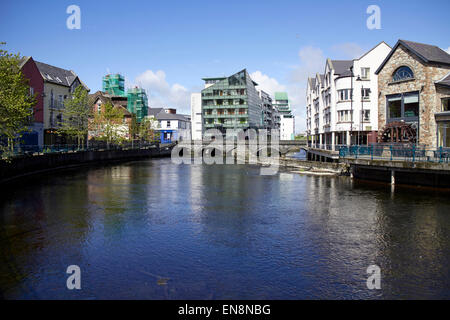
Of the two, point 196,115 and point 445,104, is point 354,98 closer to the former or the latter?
point 445,104

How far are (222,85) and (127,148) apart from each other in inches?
2159

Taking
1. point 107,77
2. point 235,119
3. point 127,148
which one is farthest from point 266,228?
point 107,77

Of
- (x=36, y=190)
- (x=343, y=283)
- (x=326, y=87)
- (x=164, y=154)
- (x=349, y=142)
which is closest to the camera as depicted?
(x=343, y=283)

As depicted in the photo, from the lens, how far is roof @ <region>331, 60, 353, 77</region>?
6225cm

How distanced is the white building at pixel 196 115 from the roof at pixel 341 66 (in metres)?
81.9

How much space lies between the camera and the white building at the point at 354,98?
186 ft

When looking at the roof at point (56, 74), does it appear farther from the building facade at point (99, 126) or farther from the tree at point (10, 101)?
the tree at point (10, 101)

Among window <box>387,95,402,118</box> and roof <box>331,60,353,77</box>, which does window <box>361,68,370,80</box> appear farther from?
window <box>387,95,402,118</box>

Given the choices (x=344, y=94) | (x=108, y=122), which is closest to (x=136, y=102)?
(x=108, y=122)

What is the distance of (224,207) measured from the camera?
2628 centimetres

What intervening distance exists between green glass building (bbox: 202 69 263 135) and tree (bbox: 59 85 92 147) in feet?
206

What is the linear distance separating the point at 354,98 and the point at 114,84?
8868 centimetres

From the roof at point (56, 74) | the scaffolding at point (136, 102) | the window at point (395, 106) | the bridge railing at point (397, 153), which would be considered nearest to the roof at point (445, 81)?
the window at point (395, 106)

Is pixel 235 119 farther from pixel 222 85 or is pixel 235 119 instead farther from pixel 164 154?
pixel 164 154
